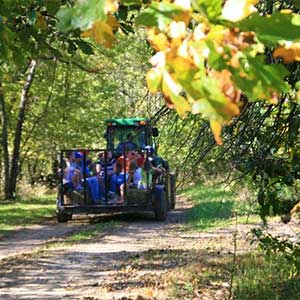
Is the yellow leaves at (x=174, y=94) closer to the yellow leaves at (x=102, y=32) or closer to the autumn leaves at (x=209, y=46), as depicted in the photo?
the autumn leaves at (x=209, y=46)

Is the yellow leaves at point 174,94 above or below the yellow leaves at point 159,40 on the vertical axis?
below

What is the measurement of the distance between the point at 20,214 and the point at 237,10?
16.3 m

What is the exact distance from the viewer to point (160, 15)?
1.27 metres

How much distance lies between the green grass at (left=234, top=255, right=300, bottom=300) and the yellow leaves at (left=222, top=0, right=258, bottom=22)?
521 centimetres

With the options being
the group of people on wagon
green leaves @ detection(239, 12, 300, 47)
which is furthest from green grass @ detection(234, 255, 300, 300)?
the group of people on wagon

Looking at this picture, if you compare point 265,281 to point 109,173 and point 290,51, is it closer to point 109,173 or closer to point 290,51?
point 290,51

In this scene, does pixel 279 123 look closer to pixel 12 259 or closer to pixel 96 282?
pixel 96 282

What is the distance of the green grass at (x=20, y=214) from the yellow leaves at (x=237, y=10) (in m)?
12.5

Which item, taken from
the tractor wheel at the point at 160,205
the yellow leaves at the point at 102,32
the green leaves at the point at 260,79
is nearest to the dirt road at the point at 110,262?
the tractor wheel at the point at 160,205

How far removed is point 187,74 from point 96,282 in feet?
22.3

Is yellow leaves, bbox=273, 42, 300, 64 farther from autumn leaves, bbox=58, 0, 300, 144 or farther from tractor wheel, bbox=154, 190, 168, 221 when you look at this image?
tractor wheel, bbox=154, 190, 168, 221

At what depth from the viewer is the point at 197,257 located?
9.30 metres

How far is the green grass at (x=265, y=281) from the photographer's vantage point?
636 cm

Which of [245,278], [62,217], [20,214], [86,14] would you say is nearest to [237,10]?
[86,14]
